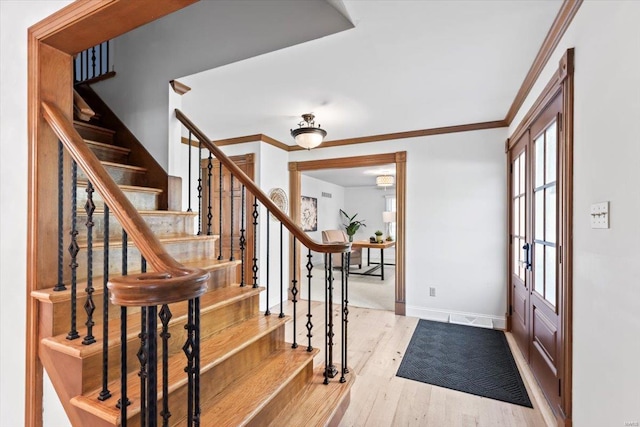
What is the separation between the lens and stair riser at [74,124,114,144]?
8.51 ft

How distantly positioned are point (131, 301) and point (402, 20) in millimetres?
1948

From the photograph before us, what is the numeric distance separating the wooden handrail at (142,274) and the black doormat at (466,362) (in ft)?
7.31

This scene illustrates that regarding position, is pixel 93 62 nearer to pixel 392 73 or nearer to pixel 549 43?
pixel 392 73

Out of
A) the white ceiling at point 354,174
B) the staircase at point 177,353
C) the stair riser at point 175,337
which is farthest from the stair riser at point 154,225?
the white ceiling at point 354,174

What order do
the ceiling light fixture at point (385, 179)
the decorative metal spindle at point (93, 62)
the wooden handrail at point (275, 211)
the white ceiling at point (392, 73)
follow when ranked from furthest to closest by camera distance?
the ceiling light fixture at point (385, 179) → the decorative metal spindle at point (93, 62) → the wooden handrail at point (275, 211) → the white ceiling at point (392, 73)

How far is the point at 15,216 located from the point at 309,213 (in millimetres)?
6501

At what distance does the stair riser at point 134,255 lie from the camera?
5.38 ft

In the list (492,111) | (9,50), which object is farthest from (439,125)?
(9,50)
